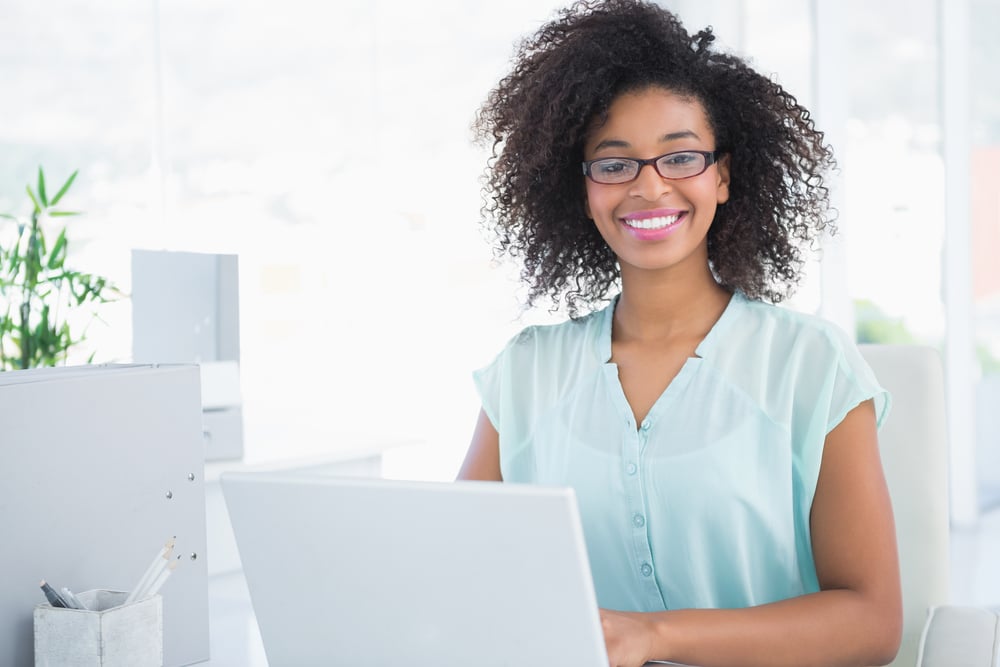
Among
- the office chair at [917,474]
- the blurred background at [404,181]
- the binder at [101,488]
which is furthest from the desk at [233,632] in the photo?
the blurred background at [404,181]

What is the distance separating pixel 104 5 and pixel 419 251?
172cm

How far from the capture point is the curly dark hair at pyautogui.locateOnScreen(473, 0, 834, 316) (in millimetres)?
1527

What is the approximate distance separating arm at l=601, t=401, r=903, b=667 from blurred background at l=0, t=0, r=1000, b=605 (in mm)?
2841

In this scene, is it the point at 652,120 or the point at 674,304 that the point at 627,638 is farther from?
the point at 652,120

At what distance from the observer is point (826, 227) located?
1.70 m

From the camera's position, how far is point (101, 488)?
1206 millimetres

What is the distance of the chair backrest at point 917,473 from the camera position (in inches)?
59.5

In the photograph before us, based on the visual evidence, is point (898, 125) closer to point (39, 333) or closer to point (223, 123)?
point (223, 123)

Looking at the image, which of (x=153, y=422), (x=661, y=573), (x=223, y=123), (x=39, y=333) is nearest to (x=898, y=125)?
(x=223, y=123)

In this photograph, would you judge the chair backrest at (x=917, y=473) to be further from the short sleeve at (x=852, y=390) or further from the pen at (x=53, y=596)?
the pen at (x=53, y=596)

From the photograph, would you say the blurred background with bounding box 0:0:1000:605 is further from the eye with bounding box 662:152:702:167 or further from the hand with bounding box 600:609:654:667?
the hand with bounding box 600:609:654:667

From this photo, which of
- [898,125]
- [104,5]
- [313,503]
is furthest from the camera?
[898,125]

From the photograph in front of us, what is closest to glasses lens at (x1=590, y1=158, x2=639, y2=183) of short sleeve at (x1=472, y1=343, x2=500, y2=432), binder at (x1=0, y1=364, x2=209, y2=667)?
short sleeve at (x1=472, y1=343, x2=500, y2=432)

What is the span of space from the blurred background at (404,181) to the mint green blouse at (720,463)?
2.82m
